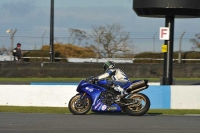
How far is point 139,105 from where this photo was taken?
12.8 metres

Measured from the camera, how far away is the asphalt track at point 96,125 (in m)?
9.55

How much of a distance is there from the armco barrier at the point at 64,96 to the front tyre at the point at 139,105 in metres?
3.00

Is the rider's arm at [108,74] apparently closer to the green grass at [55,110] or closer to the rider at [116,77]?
the rider at [116,77]

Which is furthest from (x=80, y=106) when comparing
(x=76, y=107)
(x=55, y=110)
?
(x=55, y=110)

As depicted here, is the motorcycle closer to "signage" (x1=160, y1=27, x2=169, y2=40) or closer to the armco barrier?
the armco barrier

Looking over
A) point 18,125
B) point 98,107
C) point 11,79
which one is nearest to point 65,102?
point 98,107

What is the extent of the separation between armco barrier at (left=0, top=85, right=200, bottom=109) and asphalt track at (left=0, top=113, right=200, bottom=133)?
3747 mm

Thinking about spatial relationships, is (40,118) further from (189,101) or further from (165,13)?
(165,13)

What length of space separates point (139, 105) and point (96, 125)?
262 cm

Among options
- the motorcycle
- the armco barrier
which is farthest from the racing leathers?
the armco barrier

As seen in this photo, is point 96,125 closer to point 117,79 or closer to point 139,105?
point 139,105

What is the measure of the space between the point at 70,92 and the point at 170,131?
6.82 meters

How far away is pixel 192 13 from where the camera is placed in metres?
17.6

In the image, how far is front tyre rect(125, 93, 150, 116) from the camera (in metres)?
12.7
